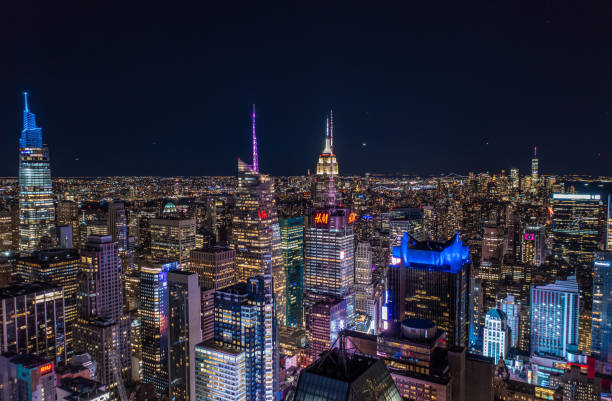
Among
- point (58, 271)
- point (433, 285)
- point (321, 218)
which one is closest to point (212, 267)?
point (58, 271)

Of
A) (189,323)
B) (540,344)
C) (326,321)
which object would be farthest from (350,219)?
(189,323)

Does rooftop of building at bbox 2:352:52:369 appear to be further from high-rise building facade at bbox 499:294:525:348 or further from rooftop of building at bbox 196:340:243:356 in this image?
high-rise building facade at bbox 499:294:525:348

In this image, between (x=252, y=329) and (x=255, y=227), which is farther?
(x=255, y=227)

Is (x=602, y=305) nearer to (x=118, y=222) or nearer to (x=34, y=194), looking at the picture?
(x=118, y=222)

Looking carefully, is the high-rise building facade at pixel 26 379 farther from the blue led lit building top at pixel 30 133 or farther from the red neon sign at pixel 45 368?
the blue led lit building top at pixel 30 133

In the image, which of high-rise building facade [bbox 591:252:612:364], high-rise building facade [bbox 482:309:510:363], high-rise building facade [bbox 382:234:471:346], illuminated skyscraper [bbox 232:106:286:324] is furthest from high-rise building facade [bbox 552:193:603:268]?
illuminated skyscraper [bbox 232:106:286:324]

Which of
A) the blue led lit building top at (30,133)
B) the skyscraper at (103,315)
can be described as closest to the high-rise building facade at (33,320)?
the skyscraper at (103,315)
